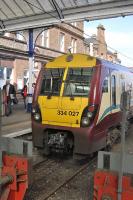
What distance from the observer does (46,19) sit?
48.1 feet

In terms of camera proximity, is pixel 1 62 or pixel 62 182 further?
pixel 1 62

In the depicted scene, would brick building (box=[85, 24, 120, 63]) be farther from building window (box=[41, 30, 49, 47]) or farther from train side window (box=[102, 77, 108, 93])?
train side window (box=[102, 77, 108, 93])

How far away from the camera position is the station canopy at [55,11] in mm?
13148

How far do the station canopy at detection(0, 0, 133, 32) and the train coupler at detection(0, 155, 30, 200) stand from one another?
729 cm

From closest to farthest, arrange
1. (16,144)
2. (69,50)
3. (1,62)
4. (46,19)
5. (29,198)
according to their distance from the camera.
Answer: (16,144), (29,198), (46,19), (1,62), (69,50)

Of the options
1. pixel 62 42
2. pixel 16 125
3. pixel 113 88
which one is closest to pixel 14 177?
pixel 113 88

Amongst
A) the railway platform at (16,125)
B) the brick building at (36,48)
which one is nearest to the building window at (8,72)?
the brick building at (36,48)

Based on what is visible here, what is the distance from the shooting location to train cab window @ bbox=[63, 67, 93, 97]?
10.8 meters

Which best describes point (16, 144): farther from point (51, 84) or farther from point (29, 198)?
point (51, 84)

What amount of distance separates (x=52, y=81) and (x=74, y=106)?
1.24m

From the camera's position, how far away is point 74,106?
1059 centimetres

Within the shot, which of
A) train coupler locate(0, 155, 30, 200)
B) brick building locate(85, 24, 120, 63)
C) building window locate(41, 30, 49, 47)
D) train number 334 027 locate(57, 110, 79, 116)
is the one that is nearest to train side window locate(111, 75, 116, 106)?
train number 334 027 locate(57, 110, 79, 116)

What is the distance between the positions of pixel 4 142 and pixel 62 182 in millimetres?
2277

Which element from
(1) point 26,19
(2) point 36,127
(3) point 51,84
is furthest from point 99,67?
(1) point 26,19
